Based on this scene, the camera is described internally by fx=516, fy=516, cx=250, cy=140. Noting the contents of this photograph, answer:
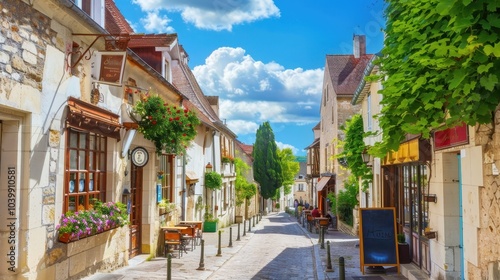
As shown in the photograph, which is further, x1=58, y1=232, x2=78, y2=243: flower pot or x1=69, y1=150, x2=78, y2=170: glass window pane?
x1=69, y1=150, x2=78, y2=170: glass window pane

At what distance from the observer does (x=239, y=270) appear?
13.1 meters

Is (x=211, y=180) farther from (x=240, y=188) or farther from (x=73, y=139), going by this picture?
(x=73, y=139)

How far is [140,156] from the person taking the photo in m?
12.0

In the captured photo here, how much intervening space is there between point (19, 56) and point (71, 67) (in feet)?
5.57

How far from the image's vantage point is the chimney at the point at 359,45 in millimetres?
37156

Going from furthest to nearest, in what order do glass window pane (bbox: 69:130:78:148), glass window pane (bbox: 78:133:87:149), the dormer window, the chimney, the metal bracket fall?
the chimney
the dormer window
glass window pane (bbox: 78:133:87:149)
glass window pane (bbox: 69:130:78:148)
the metal bracket

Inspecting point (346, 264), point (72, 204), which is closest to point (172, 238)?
point (346, 264)

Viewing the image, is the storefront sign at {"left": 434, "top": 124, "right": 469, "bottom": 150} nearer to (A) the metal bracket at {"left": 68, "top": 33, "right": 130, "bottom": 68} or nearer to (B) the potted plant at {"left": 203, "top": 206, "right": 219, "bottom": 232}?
(A) the metal bracket at {"left": 68, "top": 33, "right": 130, "bottom": 68}

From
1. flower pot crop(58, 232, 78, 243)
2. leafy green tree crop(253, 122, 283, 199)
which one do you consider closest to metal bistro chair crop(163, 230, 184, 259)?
flower pot crop(58, 232, 78, 243)

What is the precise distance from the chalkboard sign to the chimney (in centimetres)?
2679

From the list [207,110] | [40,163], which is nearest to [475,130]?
[40,163]

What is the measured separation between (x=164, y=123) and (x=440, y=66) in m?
7.68

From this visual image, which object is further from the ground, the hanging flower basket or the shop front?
the hanging flower basket

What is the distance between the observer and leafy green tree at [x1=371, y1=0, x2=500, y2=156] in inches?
218
